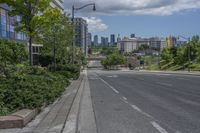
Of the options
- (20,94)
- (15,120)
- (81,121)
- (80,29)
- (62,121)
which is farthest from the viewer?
(80,29)

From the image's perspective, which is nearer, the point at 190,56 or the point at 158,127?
the point at 158,127

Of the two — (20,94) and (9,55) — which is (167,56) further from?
(20,94)

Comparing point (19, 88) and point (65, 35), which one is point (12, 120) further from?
point (65, 35)

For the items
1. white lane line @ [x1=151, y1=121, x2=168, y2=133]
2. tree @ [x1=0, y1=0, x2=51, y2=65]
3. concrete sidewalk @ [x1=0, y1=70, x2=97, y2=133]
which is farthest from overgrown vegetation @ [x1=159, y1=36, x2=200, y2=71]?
white lane line @ [x1=151, y1=121, x2=168, y2=133]

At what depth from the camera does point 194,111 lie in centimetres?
1337

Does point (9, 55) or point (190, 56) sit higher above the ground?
point (190, 56)

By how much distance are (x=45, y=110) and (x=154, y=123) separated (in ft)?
12.5

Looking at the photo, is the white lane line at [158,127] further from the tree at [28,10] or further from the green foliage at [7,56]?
the tree at [28,10]

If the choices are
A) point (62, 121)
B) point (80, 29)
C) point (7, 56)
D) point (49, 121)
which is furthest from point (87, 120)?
point (80, 29)

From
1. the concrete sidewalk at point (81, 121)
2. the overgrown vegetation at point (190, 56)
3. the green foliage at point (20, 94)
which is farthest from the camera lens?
the overgrown vegetation at point (190, 56)

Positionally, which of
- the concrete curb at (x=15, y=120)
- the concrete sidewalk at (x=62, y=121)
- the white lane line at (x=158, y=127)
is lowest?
the white lane line at (x=158, y=127)

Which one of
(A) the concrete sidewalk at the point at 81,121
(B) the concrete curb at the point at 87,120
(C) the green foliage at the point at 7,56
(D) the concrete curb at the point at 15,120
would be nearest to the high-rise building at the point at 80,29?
(C) the green foliage at the point at 7,56

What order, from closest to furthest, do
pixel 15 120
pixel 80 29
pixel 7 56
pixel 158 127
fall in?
pixel 15 120 < pixel 158 127 < pixel 7 56 < pixel 80 29

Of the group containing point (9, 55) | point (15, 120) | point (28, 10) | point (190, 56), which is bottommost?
point (15, 120)
